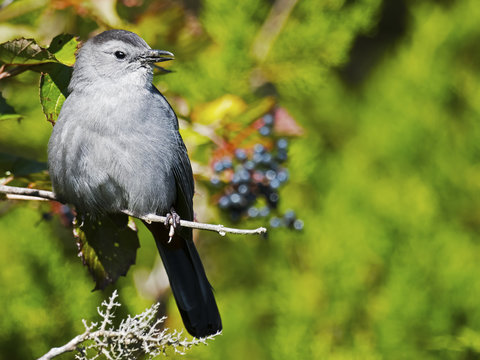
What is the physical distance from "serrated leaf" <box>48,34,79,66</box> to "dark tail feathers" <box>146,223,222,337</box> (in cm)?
71

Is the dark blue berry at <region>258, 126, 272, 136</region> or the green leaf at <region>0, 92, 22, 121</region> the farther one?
the dark blue berry at <region>258, 126, 272, 136</region>

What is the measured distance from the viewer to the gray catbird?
7.38 feet

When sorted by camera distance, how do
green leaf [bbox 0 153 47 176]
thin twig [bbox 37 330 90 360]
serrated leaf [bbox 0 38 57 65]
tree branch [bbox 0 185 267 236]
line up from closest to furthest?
thin twig [bbox 37 330 90 360], tree branch [bbox 0 185 267 236], serrated leaf [bbox 0 38 57 65], green leaf [bbox 0 153 47 176]

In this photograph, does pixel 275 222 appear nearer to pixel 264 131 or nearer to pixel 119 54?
pixel 264 131

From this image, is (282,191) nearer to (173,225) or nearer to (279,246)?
(279,246)

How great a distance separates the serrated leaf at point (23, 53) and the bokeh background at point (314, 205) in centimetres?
41

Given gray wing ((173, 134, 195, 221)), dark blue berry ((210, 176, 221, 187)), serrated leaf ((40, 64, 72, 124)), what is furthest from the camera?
dark blue berry ((210, 176, 221, 187))

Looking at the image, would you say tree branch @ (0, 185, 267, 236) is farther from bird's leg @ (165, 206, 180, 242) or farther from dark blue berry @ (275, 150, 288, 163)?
dark blue berry @ (275, 150, 288, 163)

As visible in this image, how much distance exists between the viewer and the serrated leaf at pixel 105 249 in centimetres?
214

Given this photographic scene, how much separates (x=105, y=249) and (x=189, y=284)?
0.46m

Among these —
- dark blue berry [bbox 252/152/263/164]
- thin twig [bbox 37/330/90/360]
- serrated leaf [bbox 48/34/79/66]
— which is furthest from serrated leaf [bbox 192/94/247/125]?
thin twig [bbox 37/330/90/360]

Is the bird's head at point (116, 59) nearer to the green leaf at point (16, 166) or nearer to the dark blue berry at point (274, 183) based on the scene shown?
the green leaf at point (16, 166)

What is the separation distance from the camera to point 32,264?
265cm

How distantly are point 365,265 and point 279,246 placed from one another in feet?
1.26
